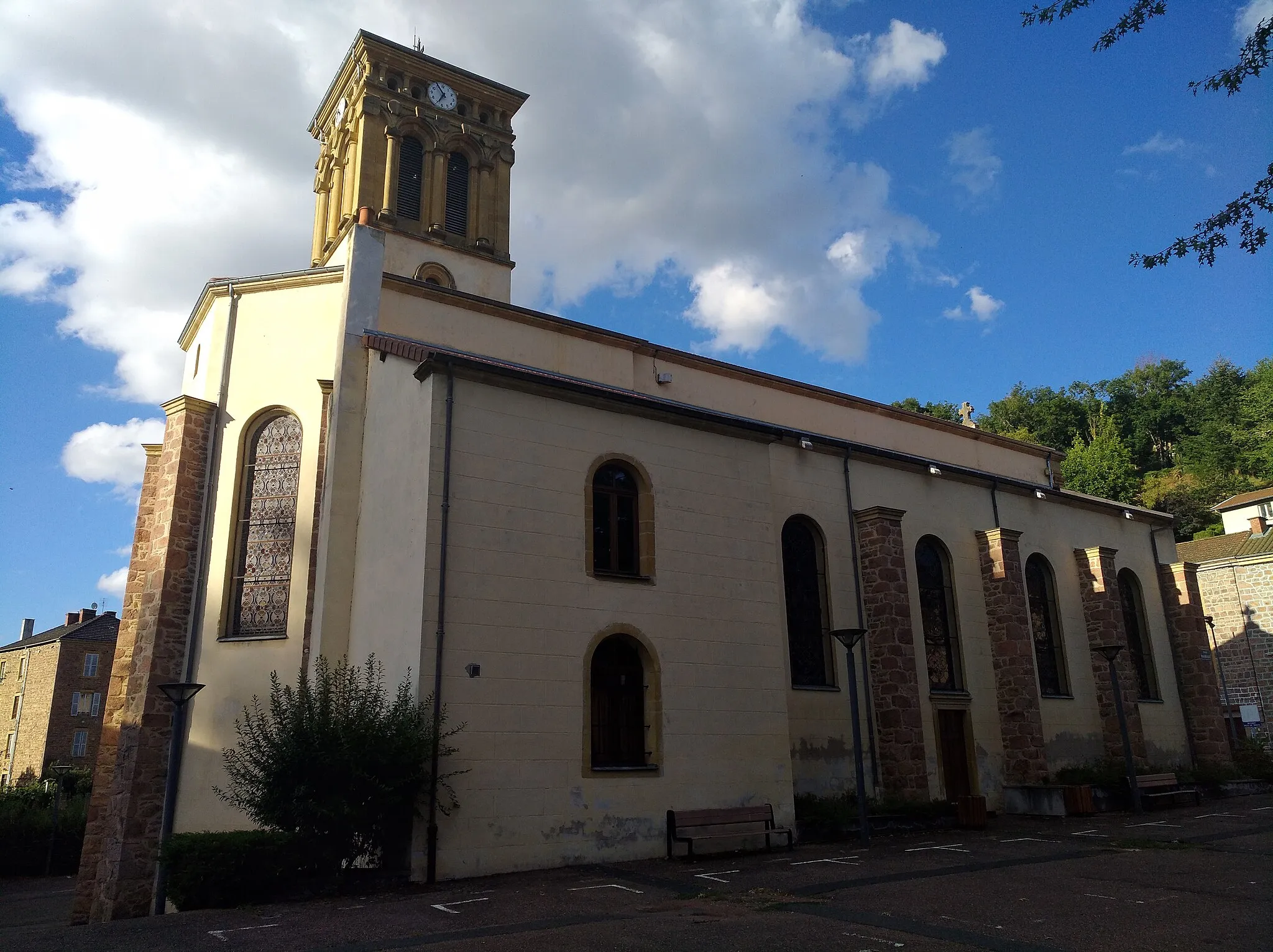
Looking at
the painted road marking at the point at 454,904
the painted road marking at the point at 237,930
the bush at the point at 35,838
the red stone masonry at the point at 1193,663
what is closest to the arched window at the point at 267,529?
the painted road marking at the point at 237,930

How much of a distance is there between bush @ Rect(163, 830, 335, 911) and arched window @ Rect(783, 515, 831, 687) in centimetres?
961

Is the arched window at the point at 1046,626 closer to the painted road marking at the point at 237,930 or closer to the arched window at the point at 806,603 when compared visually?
the arched window at the point at 806,603

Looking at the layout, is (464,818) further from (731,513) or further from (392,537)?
(731,513)

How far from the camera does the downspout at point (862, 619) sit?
18.0 metres

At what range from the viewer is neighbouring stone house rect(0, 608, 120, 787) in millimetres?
49281

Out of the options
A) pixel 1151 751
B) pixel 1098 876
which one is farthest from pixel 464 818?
pixel 1151 751

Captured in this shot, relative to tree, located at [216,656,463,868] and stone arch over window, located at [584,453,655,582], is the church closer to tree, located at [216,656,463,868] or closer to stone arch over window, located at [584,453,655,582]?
stone arch over window, located at [584,453,655,582]

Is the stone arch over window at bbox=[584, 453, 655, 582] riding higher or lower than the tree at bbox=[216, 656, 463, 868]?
higher

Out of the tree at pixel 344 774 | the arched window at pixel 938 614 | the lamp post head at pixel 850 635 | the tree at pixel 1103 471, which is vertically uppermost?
the tree at pixel 1103 471

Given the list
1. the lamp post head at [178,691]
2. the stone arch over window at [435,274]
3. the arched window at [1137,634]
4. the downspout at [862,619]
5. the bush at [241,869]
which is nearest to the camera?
the bush at [241,869]

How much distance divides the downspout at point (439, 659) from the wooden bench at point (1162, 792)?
14.9 meters

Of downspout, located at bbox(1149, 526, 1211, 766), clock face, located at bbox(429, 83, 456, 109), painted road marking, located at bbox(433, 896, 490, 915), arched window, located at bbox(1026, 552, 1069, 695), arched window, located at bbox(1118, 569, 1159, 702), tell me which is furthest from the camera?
clock face, located at bbox(429, 83, 456, 109)

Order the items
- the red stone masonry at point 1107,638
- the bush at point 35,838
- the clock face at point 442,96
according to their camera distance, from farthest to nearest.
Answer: the bush at point 35,838 < the clock face at point 442,96 < the red stone masonry at point 1107,638

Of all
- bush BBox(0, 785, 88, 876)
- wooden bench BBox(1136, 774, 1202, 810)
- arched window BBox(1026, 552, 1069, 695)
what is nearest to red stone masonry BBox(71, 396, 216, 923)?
bush BBox(0, 785, 88, 876)
